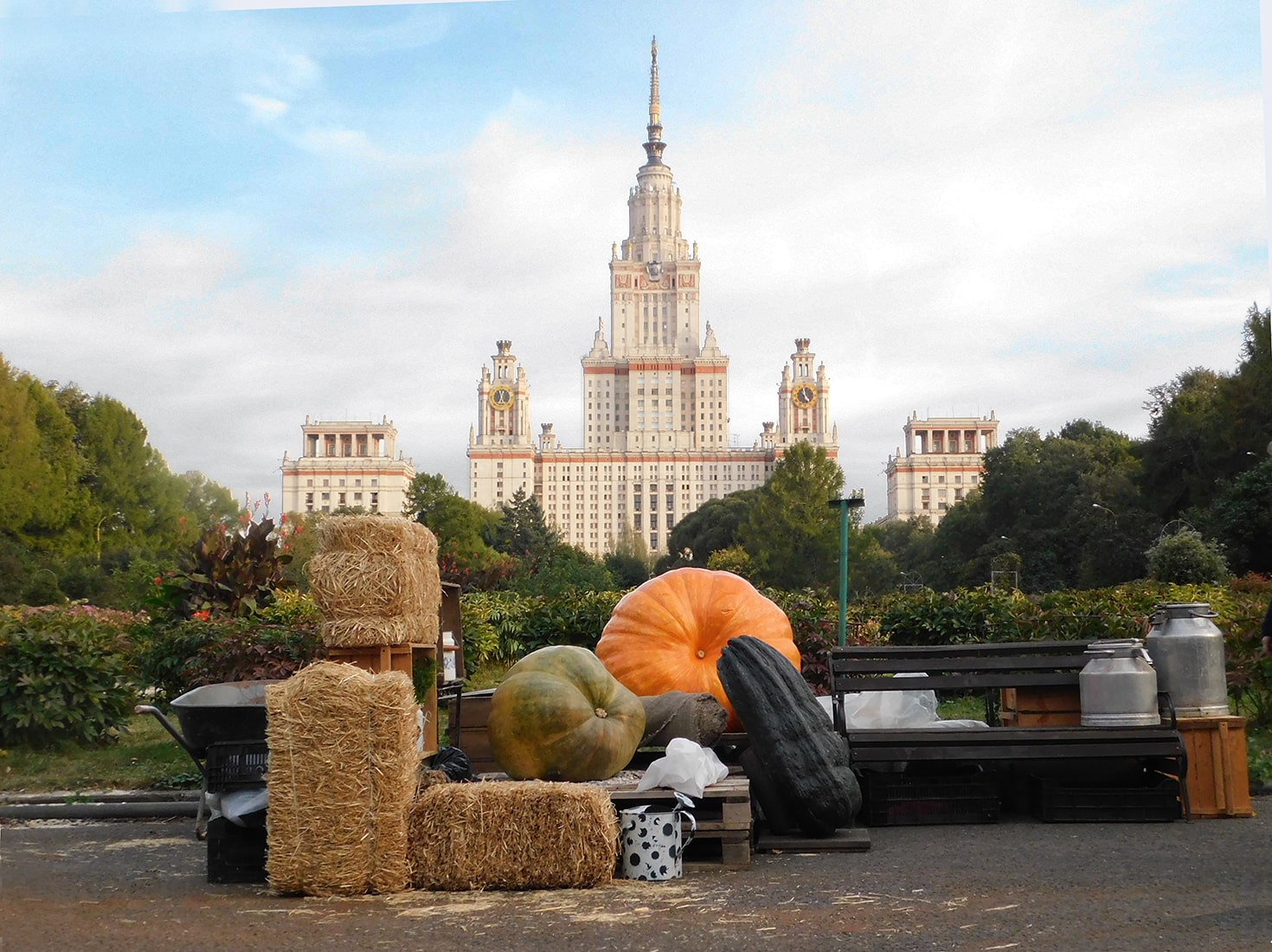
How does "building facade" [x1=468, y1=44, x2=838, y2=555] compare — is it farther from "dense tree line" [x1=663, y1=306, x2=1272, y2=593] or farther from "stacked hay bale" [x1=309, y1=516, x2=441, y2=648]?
"stacked hay bale" [x1=309, y1=516, x2=441, y2=648]

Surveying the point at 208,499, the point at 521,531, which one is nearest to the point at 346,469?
the point at 521,531

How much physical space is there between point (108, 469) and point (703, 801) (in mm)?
46044

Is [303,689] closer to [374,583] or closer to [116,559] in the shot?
[374,583]

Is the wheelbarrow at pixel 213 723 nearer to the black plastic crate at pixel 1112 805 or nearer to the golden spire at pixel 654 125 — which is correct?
the black plastic crate at pixel 1112 805

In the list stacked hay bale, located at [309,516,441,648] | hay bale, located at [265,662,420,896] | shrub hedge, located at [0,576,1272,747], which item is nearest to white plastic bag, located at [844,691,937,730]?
shrub hedge, located at [0,576,1272,747]

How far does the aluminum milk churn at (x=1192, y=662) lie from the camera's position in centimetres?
743

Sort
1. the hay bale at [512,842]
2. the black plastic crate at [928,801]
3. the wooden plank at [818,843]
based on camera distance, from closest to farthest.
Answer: the hay bale at [512,842]
the wooden plank at [818,843]
the black plastic crate at [928,801]

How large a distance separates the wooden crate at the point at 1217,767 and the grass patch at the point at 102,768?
650 centimetres

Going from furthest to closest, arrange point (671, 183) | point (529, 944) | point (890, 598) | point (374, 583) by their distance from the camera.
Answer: point (671, 183) → point (890, 598) → point (374, 583) → point (529, 944)

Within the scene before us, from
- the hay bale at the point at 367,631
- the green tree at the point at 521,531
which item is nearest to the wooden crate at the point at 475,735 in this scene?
the hay bale at the point at 367,631

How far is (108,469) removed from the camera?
47.6 meters

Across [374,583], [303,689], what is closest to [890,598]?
[374,583]

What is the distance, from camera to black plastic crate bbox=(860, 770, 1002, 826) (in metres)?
7.26

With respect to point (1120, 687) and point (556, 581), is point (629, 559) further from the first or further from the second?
point (1120, 687)
